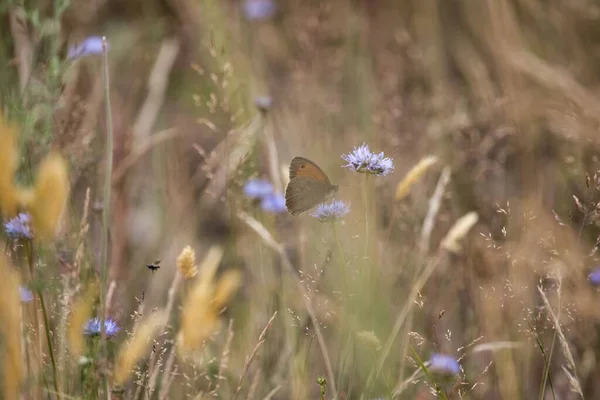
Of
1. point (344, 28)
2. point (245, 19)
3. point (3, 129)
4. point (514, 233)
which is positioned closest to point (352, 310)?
point (3, 129)

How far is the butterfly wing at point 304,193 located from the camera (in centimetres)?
123

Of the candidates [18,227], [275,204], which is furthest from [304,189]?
[275,204]

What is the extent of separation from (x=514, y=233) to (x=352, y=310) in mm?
916

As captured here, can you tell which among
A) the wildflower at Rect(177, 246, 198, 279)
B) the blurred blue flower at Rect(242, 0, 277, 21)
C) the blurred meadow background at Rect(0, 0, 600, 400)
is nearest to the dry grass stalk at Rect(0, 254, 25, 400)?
the blurred meadow background at Rect(0, 0, 600, 400)

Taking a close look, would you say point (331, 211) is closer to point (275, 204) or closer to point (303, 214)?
point (275, 204)

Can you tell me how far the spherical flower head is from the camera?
1.19 m

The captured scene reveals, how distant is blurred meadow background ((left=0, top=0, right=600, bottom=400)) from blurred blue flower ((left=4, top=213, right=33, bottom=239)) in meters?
0.01

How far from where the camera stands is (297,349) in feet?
4.62

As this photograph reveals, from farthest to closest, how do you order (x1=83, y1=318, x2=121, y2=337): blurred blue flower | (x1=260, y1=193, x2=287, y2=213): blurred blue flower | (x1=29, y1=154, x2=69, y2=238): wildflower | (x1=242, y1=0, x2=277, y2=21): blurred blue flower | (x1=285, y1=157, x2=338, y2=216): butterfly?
(x1=242, y1=0, x2=277, y2=21): blurred blue flower
(x1=260, y1=193, x2=287, y2=213): blurred blue flower
(x1=285, y1=157, x2=338, y2=216): butterfly
(x1=83, y1=318, x2=121, y2=337): blurred blue flower
(x1=29, y1=154, x2=69, y2=238): wildflower

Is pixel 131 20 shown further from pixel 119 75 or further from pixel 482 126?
pixel 482 126

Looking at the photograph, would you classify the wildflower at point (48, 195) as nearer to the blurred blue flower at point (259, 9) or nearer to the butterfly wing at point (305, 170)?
the butterfly wing at point (305, 170)

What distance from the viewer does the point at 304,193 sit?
4.08ft

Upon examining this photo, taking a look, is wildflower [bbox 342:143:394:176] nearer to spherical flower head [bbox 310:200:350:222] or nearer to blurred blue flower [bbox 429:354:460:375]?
spherical flower head [bbox 310:200:350:222]

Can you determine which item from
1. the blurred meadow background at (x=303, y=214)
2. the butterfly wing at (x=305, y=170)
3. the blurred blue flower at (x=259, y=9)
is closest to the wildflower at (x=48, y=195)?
the blurred meadow background at (x=303, y=214)
